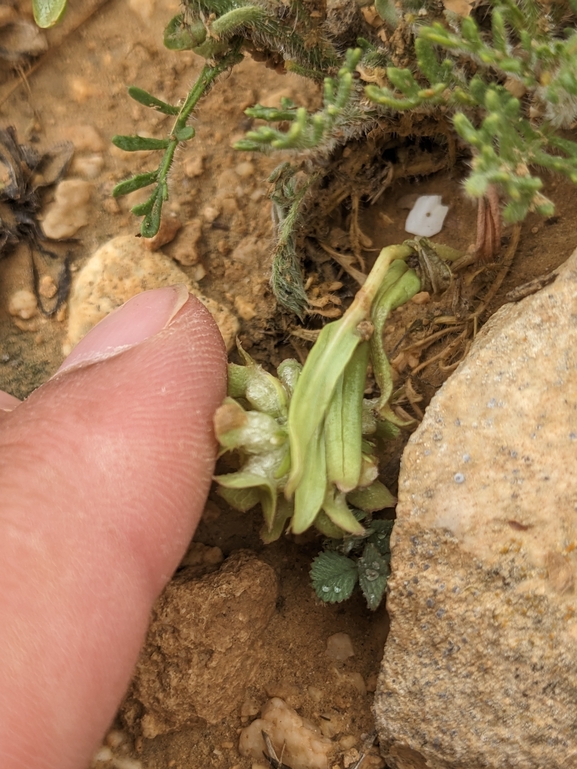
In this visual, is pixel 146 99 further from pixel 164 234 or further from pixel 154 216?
pixel 164 234

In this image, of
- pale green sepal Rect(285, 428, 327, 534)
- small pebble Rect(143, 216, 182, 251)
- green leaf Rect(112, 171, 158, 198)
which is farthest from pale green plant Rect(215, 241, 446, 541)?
small pebble Rect(143, 216, 182, 251)

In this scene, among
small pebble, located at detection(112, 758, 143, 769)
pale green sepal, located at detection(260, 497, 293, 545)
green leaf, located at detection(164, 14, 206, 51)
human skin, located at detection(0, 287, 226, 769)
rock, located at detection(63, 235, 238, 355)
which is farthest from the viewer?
rock, located at detection(63, 235, 238, 355)

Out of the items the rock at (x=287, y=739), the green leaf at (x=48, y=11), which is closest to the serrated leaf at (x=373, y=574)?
the rock at (x=287, y=739)

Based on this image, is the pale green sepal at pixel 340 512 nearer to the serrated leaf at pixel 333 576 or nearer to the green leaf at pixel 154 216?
the serrated leaf at pixel 333 576

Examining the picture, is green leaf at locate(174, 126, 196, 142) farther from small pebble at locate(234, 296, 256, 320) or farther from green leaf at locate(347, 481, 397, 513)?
green leaf at locate(347, 481, 397, 513)

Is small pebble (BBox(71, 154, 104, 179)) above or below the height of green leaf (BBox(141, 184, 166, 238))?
below

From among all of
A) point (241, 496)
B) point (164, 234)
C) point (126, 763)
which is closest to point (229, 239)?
point (164, 234)

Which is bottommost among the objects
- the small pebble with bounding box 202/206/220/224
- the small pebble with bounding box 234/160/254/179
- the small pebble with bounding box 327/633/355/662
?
the small pebble with bounding box 327/633/355/662

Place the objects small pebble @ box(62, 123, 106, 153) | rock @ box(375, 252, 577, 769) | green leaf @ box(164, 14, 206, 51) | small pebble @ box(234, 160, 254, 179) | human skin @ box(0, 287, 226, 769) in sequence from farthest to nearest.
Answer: small pebble @ box(62, 123, 106, 153) < small pebble @ box(234, 160, 254, 179) < green leaf @ box(164, 14, 206, 51) < human skin @ box(0, 287, 226, 769) < rock @ box(375, 252, 577, 769)
